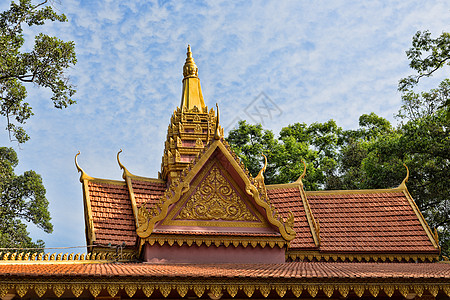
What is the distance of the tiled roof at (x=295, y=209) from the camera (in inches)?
555

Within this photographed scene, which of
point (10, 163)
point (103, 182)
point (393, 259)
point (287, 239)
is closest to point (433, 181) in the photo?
point (393, 259)

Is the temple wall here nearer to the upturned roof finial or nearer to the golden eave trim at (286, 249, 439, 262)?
the golden eave trim at (286, 249, 439, 262)

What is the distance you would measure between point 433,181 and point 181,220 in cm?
1461

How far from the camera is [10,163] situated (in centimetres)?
2822

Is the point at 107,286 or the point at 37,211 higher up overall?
the point at 37,211

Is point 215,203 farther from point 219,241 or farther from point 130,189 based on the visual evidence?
point 130,189

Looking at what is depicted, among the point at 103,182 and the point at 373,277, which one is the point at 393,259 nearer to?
the point at 373,277

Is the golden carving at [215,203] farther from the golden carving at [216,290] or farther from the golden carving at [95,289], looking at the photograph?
the golden carving at [95,289]

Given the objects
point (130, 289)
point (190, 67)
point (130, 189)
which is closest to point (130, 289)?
point (130, 289)

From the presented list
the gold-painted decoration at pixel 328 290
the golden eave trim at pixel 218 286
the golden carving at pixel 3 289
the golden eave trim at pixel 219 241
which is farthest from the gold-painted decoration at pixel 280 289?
the golden carving at pixel 3 289

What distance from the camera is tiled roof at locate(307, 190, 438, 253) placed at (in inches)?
560

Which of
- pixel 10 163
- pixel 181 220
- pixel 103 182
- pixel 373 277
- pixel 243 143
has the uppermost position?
pixel 243 143

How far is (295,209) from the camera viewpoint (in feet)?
50.2

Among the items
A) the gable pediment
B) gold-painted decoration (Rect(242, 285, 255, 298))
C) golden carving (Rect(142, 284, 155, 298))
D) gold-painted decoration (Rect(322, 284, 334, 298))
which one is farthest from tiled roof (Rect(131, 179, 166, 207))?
gold-painted decoration (Rect(322, 284, 334, 298))
